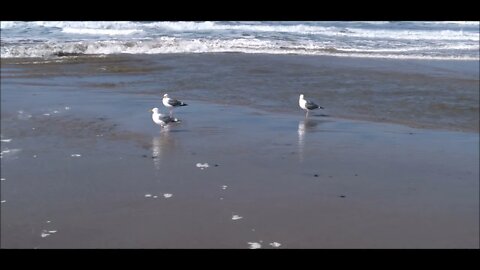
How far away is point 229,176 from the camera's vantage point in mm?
5402

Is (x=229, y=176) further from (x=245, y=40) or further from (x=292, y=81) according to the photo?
(x=245, y=40)

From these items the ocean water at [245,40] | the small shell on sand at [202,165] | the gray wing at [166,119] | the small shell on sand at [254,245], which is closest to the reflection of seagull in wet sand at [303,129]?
the small shell on sand at [202,165]

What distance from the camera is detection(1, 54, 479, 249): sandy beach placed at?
13.0ft

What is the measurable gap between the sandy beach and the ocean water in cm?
574

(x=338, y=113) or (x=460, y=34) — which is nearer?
(x=338, y=113)

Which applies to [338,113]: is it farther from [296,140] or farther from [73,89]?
[73,89]

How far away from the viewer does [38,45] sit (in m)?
17.8

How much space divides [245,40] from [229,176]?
1697 cm

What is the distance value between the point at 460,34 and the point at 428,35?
1.87 meters

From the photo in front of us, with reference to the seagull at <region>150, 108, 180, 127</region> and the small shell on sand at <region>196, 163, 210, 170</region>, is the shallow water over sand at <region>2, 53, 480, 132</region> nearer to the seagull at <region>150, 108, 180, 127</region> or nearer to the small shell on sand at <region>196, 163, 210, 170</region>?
the seagull at <region>150, 108, 180, 127</region>

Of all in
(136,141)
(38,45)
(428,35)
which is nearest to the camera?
(136,141)

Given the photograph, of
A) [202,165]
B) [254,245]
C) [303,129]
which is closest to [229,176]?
[202,165]
